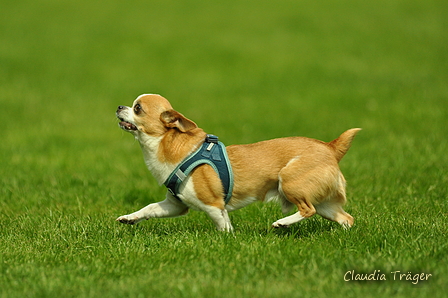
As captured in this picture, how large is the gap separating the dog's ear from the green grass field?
1.04 meters

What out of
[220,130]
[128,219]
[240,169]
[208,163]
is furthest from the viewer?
[220,130]

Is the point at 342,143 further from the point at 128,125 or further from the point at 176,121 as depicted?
the point at 128,125

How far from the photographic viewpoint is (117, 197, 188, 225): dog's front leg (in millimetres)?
5906

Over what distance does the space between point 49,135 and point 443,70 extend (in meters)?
11.4

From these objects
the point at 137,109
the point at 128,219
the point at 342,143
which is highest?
the point at 137,109

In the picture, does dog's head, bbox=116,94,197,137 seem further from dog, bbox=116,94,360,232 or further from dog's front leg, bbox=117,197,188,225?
dog's front leg, bbox=117,197,188,225

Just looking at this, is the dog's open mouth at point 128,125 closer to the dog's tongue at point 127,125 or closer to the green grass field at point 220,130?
the dog's tongue at point 127,125

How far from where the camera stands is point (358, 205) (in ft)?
22.5

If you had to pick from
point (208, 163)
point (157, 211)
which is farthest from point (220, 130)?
point (208, 163)

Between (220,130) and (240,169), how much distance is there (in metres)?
6.68

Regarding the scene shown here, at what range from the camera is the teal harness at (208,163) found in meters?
5.63

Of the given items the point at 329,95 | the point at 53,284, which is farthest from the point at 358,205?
the point at 329,95

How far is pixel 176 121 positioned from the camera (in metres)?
5.76

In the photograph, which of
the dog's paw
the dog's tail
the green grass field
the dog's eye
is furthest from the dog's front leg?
the dog's tail
